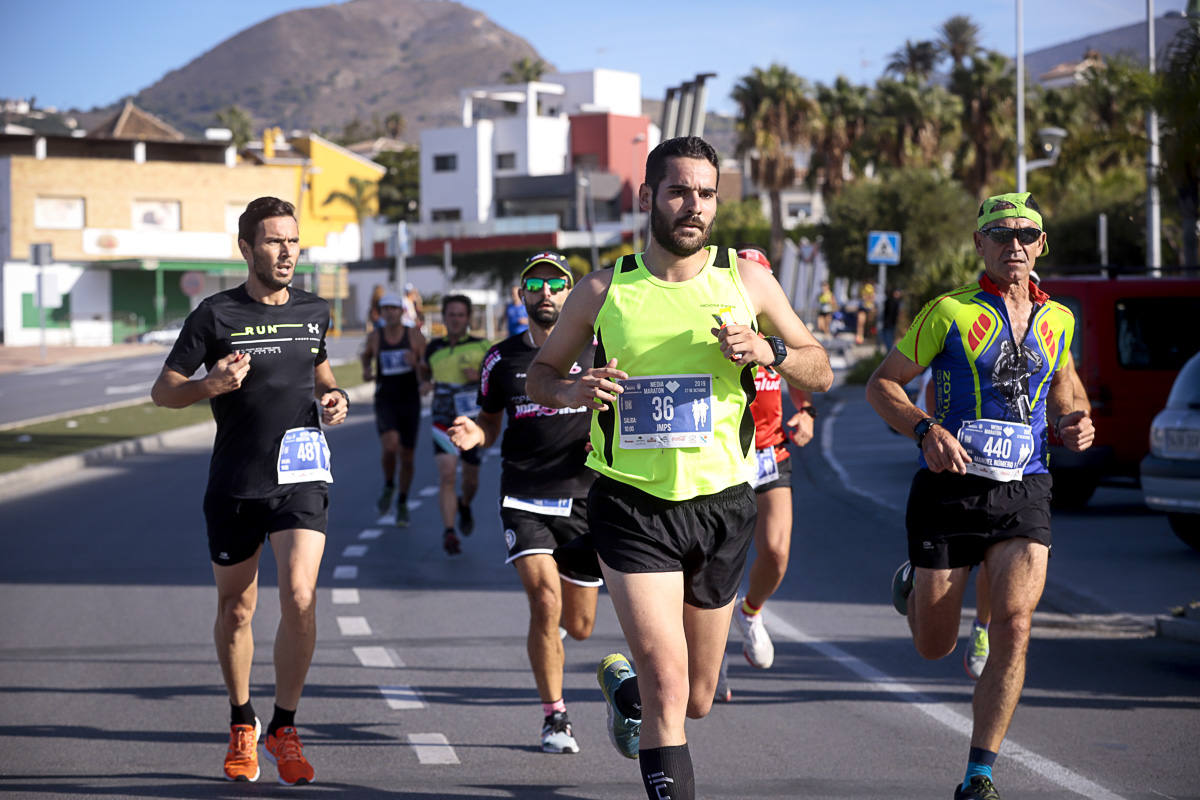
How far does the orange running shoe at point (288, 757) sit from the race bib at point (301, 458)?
3.11 feet

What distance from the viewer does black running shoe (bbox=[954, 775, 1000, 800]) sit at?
17.1ft

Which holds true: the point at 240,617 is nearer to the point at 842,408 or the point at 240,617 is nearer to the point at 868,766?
the point at 868,766

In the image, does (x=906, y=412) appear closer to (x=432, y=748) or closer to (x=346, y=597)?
(x=432, y=748)

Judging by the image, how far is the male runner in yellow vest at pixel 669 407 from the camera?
4688 mm

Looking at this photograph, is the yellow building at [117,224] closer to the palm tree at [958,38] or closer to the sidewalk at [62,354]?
the sidewalk at [62,354]

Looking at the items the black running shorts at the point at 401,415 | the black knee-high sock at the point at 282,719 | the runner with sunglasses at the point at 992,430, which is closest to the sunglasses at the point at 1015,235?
the runner with sunglasses at the point at 992,430

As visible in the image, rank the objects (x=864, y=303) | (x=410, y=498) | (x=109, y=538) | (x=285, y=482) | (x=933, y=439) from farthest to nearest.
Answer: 1. (x=864, y=303)
2. (x=410, y=498)
3. (x=109, y=538)
4. (x=285, y=482)
5. (x=933, y=439)

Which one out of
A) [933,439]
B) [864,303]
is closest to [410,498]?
[933,439]

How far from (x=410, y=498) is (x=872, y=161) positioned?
50169 mm

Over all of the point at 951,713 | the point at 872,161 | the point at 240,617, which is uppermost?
the point at 872,161

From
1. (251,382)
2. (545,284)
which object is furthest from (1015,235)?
(251,382)

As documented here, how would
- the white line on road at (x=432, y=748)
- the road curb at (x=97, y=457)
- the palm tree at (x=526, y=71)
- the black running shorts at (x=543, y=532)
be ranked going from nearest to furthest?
the white line on road at (x=432, y=748) → the black running shorts at (x=543, y=532) → the road curb at (x=97, y=457) → the palm tree at (x=526, y=71)

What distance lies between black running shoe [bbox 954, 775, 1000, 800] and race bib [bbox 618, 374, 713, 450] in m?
1.52

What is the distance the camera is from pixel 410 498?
16.8 m
